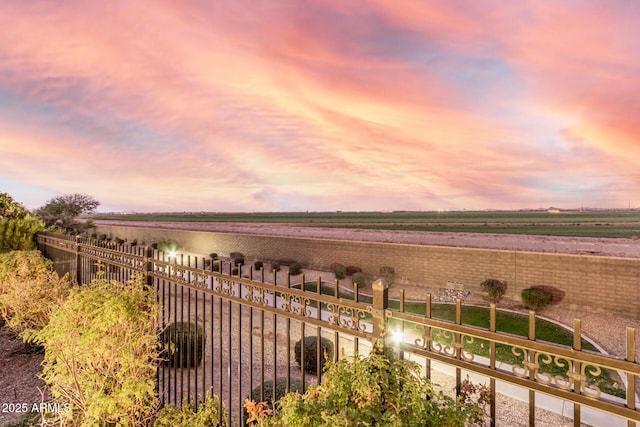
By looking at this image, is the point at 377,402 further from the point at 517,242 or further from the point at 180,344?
the point at 517,242

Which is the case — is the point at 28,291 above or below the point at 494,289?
above

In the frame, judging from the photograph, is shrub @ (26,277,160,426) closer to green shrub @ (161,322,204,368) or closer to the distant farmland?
green shrub @ (161,322,204,368)

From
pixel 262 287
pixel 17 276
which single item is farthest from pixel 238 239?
pixel 262 287

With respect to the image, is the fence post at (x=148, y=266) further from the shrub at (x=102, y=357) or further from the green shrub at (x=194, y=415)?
the green shrub at (x=194, y=415)

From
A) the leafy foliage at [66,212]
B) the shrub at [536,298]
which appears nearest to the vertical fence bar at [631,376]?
the shrub at [536,298]

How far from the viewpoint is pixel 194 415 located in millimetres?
4590

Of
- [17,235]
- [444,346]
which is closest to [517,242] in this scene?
[444,346]

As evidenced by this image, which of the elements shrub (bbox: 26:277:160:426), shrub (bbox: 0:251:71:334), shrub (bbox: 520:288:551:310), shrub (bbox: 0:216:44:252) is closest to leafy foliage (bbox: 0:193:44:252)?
shrub (bbox: 0:216:44:252)

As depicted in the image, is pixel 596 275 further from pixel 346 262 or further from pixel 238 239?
pixel 238 239

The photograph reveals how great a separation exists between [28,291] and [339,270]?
1672 cm

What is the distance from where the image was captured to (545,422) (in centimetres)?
649

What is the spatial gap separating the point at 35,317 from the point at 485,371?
947cm

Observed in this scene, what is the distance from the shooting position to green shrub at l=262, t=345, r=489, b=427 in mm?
2248

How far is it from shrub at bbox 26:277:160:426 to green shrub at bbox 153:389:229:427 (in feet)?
0.84
